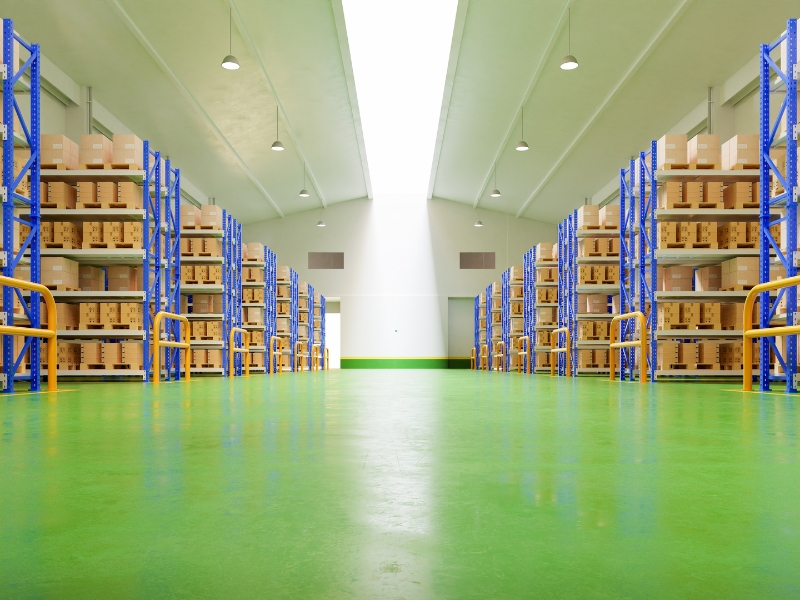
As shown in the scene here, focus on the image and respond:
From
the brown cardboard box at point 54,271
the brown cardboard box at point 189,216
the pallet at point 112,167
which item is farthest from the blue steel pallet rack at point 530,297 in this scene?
the brown cardboard box at point 54,271

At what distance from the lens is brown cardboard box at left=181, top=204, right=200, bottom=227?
14.4m

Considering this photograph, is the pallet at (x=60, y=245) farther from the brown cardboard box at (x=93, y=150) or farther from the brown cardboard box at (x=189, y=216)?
the brown cardboard box at (x=189, y=216)

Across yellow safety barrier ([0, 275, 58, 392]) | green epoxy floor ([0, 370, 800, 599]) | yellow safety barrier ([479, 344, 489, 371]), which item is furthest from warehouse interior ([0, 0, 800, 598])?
yellow safety barrier ([479, 344, 489, 371])

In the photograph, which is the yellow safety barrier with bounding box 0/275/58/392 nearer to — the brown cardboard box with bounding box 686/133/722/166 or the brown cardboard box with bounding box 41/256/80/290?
the brown cardboard box with bounding box 41/256/80/290

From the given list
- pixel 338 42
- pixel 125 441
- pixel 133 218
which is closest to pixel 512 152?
pixel 338 42

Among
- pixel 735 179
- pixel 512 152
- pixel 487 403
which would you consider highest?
pixel 512 152

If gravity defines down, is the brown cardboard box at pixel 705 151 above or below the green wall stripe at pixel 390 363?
above

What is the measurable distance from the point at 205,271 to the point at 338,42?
6136 millimetres

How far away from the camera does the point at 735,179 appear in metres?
11.0

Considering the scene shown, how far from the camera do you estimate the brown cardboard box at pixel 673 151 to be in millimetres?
10555

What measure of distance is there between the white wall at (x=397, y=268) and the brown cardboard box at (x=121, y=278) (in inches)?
759

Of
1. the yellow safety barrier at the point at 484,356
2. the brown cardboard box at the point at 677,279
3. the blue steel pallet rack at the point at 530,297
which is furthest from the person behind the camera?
the yellow safety barrier at the point at 484,356

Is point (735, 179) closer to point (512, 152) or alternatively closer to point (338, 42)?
point (338, 42)

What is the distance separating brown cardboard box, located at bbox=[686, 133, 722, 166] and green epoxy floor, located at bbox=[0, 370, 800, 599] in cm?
856
